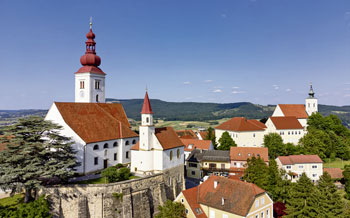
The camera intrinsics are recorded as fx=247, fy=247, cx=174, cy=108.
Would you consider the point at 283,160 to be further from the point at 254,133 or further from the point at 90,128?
the point at 90,128

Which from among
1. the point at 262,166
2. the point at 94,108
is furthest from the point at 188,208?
the point at 94,108

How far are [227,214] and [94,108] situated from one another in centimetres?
2683

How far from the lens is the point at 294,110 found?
73062mm

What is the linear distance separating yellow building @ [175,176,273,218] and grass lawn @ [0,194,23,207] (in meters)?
19.9

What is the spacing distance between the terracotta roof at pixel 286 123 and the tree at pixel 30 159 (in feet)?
168

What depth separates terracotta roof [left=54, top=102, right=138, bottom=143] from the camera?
3664 centimetres

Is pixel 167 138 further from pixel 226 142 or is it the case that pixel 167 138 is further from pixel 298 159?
pixel 298 159

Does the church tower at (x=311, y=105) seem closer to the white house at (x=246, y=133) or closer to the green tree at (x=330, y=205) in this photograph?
the white house at (x=246, y=133)

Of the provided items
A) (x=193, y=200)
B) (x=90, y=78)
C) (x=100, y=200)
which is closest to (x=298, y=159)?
(x=193, y=200)

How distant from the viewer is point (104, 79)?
50125 mm

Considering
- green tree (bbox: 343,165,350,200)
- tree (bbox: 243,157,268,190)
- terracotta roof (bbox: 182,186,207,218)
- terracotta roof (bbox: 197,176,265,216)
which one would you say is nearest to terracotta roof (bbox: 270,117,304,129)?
green tree (bbox: 343,165,350,200)

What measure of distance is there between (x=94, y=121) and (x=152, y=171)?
12243mm

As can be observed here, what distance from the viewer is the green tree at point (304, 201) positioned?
32.6 meters

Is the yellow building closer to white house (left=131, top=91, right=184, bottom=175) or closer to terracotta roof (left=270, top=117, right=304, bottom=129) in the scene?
white house (left=131, top=91, right=184, bottom=175)
